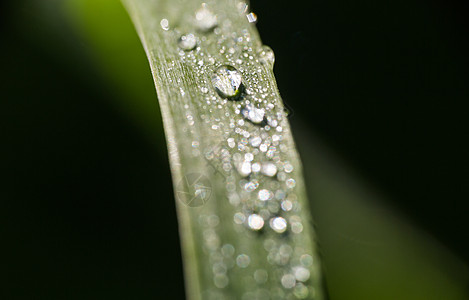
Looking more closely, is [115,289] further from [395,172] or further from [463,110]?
[463,110]

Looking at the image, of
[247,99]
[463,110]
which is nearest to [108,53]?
[247,99]

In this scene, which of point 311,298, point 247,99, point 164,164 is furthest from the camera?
point 164,164

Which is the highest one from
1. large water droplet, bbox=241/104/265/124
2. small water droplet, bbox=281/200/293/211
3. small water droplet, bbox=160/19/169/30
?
small water droplet, bbox=160/19/169/30

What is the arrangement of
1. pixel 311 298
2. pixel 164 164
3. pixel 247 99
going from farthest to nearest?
pixel 164 164 → pixel 247 99 → pixel 311 298

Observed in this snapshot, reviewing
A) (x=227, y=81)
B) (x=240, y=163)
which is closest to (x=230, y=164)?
(x=240, y=163)

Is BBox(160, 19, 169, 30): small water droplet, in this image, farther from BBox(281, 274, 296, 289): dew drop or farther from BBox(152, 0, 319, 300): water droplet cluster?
BBox(281, 274, 296, 289): dew drop

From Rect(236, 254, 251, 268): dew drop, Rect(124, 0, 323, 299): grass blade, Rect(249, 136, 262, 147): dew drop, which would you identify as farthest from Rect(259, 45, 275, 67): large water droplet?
Rect(236, 254, 251, 268): dew drop
